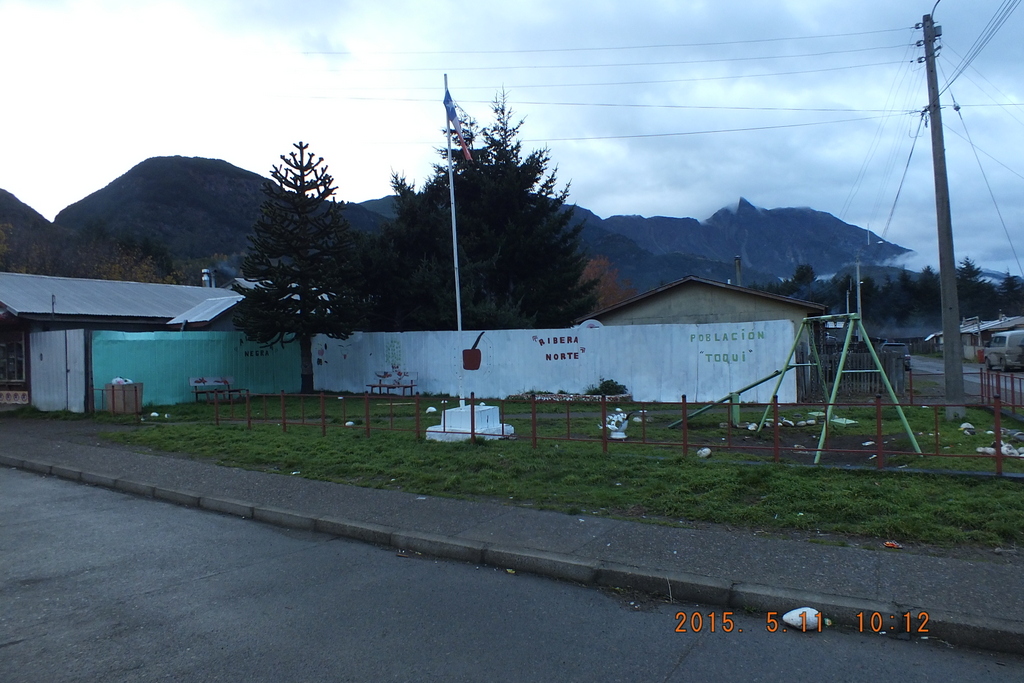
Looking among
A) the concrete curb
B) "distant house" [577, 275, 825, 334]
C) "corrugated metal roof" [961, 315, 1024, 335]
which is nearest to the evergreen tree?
"distant house" [577, 275, 825, 334]

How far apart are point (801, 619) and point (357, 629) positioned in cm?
307

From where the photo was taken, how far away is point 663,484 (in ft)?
27.4

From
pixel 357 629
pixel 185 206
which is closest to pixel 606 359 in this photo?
pixel 357 629

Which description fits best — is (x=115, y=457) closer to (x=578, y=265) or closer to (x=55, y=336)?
(x=55, y=336)

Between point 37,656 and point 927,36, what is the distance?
59.0 feet

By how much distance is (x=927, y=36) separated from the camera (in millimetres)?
15039

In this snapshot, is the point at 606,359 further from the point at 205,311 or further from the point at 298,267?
the point at 205,311

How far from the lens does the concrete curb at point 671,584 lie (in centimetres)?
459

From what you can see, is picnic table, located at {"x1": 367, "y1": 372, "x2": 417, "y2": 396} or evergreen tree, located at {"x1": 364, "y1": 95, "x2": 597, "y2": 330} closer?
picnic table, located at {"x1": 367, "y1": 372, "x2": 417, "y2": 396}

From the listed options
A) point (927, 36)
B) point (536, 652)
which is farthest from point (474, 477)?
point (927, 36)

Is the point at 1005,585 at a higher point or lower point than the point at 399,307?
lower

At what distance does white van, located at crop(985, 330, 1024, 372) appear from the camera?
35.3 m

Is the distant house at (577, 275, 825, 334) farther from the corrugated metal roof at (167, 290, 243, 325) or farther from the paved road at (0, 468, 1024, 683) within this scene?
the paved road at (0, 468, 1024, 683)

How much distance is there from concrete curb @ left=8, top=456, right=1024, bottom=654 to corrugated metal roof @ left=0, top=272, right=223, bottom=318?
17459 mm
